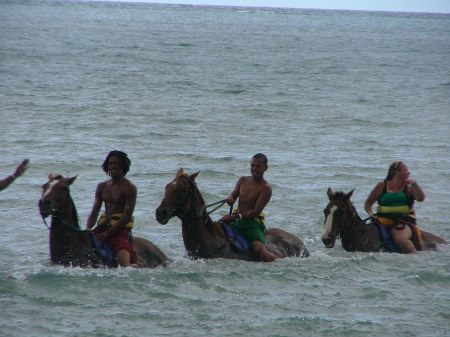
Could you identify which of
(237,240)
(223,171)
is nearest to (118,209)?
(237,240)

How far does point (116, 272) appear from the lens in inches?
445

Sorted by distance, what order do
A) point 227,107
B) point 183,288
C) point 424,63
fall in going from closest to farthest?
1. point 183,288
2. point 227,107
3. point 424,63

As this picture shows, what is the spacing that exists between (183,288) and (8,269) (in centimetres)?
290

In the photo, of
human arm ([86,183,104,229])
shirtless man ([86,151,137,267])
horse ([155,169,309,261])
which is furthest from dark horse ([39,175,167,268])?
horse ([155,169,309,261])

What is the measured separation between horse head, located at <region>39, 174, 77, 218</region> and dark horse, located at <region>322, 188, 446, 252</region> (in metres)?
4.16

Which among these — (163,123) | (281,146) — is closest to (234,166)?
(281,146)

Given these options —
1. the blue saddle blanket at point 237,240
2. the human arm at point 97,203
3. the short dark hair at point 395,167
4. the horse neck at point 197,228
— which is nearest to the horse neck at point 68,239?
the human arm at point 97,203

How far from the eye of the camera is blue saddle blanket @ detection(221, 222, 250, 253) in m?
12.2

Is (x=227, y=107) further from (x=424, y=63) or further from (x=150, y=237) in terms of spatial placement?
(x=424, y=63)

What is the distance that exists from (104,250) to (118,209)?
1.98 ft

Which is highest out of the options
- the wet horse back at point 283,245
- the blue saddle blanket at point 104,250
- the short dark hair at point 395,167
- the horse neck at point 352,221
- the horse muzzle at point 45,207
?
the short dark hair at point 395,167

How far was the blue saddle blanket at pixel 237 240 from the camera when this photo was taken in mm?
12211

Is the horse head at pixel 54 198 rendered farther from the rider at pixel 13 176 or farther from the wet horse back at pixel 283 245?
the wet horse back at pixel 283 245

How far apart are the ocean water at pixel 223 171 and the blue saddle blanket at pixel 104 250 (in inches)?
10.3
